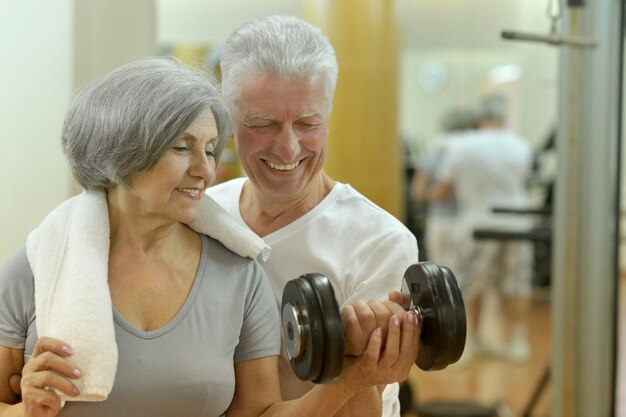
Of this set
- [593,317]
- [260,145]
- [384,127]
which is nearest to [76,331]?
[260,145]

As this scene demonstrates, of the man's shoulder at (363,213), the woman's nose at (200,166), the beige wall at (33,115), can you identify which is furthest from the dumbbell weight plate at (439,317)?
the beige wall at (33,115)

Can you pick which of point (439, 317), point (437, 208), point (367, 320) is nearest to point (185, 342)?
point (367, 320)

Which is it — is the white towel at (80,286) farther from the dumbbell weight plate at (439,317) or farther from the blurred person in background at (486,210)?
the blurred person in background at (486,210)

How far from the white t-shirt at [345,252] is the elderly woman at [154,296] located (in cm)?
16

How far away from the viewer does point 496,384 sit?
5.34m

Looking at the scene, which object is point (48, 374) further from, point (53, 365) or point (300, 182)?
point (300, 182)

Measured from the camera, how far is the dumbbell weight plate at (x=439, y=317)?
4.61 ft

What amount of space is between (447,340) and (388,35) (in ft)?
11.6

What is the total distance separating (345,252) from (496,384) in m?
3.88

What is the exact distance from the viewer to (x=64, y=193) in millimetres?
2967

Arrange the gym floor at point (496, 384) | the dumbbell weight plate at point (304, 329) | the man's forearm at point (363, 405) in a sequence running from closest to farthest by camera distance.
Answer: the dumbbell weight plate at point (304, 329), the man's forearm at point (363, 405), the gym floor at point (496, 384)

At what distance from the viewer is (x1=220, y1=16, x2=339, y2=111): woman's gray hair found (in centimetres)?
160

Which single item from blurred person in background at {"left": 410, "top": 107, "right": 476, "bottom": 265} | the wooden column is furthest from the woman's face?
blurred person in background at {"left": 410, "top": 107, "right": 476, "bottom": 265}

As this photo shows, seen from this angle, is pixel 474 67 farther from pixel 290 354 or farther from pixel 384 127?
pixel 290 354
